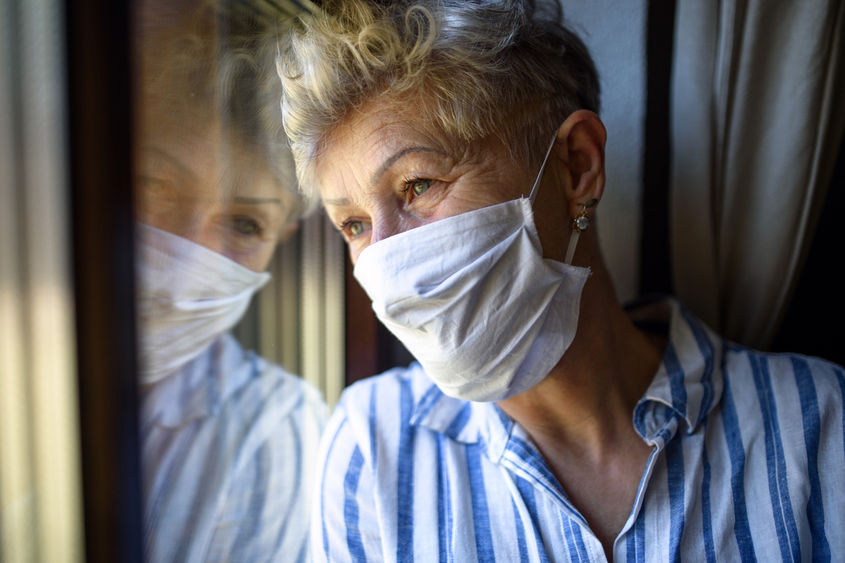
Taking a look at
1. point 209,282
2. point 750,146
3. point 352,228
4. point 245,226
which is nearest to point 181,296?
point 209,282

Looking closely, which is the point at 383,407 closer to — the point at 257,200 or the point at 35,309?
the point at 257,200

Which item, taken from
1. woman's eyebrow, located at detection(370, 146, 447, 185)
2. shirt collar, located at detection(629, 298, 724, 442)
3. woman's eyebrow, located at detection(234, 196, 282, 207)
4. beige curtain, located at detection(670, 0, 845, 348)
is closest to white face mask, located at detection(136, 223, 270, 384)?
woman's eyebrow, located at detection(234, 196, 282, 207)

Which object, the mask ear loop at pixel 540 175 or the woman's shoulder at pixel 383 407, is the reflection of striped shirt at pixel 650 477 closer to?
the woman's shoulder at pixel 383 407

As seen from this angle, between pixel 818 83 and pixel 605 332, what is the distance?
0.71 m

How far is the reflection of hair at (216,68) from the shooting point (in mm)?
855

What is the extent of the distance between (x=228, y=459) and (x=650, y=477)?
31.6 inches

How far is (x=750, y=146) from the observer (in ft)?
4.21

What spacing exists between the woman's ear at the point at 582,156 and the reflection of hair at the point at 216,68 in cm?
49

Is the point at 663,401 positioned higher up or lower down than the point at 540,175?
lower down

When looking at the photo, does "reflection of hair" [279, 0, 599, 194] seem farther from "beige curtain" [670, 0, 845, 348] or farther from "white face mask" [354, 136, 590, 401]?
"beige curtain" [670, 0, 845, 348]

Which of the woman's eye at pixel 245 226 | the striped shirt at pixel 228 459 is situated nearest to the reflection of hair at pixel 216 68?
the woman's eye at pixel 245 226

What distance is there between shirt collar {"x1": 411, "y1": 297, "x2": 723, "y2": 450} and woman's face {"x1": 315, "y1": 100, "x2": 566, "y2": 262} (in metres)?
0.36

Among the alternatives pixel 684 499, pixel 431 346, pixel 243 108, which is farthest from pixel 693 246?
pixel 243 108

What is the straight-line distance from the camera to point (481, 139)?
939mm
